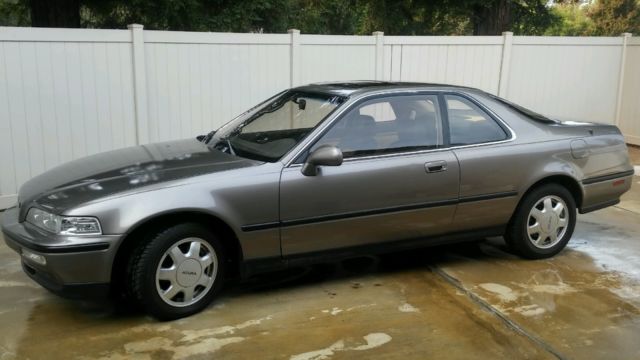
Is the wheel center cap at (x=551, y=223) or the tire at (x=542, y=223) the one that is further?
the wheel center cap at (x=551, y=223)

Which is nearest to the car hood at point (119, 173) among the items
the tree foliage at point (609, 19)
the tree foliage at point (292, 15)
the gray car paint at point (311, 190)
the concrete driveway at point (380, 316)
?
the gray car paint at point (311, 190)

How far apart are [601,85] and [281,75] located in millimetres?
6326

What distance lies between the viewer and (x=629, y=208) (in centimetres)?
744

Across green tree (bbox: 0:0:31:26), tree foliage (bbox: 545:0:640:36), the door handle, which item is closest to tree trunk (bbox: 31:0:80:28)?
green tree (bbox: 0:0:31:26)

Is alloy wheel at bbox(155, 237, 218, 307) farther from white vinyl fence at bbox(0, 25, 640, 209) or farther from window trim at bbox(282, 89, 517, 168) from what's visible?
white vinyl fence at bbox(0, 25, 640, 209)

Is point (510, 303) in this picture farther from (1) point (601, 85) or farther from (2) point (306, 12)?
(2) point (306, 12)

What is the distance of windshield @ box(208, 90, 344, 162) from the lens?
184 inches

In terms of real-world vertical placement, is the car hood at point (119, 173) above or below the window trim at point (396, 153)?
below

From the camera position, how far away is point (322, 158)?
4.34m

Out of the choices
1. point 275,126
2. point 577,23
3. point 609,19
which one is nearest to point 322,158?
point 275,126

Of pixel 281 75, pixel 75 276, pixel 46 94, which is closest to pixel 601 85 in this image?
pixel 281 75

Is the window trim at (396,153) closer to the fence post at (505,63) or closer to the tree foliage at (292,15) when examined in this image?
the fence post at (505,63)

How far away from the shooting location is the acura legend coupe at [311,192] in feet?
13.1

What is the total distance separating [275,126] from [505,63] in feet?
20.2
